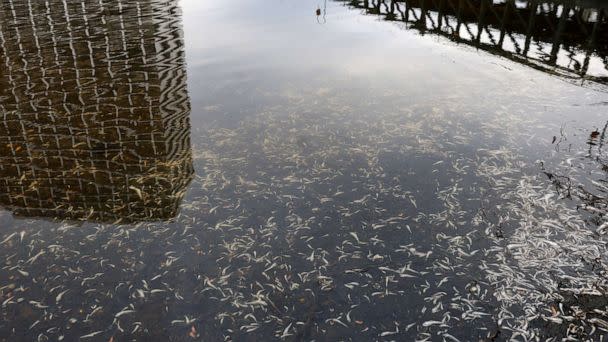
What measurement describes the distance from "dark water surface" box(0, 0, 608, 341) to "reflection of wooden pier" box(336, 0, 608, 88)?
26 cm

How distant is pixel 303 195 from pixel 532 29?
16.6 meters

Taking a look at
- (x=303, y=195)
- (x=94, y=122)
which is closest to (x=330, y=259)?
(x=303, y=195)

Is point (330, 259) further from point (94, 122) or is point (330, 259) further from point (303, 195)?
point (94, 122)

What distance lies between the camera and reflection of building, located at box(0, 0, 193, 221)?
8586 millimetres

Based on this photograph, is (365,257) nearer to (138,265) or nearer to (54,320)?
(138,265)

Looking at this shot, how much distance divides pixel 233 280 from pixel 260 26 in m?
19.3

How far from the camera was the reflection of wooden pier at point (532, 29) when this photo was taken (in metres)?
16.1

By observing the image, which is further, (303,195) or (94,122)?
(94,122)

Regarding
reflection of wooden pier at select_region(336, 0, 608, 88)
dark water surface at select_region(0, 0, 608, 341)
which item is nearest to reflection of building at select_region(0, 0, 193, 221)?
dark water surface at select_region(0, 0, 608, 341)

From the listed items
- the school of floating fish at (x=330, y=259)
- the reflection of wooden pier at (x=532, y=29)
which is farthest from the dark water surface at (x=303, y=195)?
the reflection of wooden pier at (x=532, y=29)

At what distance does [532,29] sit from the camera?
19016 mm

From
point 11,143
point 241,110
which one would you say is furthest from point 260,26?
point 11,143

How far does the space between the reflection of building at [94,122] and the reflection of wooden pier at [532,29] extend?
541 inches

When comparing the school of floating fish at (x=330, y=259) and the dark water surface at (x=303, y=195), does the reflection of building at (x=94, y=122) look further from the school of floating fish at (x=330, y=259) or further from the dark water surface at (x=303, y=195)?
the school of floating fish at (x=330, y=259)
